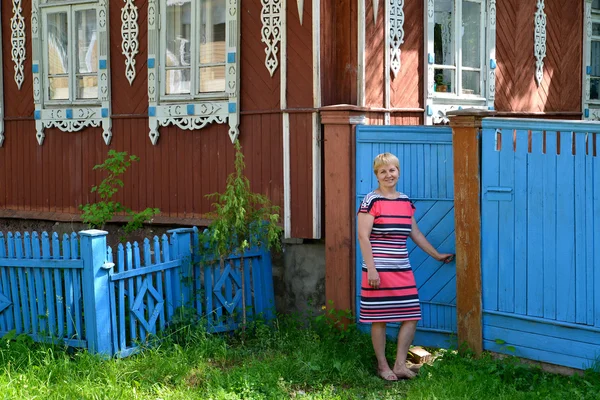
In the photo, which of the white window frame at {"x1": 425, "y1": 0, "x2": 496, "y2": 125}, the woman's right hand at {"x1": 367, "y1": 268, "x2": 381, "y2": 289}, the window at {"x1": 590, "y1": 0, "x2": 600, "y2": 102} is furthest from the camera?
the window at {"x1": 590, "y1": 0, "x2": 600, "y2": 102}

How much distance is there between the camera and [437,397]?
20.2ft

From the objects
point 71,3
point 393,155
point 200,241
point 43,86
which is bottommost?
point 200,241

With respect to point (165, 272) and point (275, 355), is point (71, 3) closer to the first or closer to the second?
point (165, 272)

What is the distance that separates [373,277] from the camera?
6.82m

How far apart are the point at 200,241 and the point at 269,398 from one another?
1.99 metres

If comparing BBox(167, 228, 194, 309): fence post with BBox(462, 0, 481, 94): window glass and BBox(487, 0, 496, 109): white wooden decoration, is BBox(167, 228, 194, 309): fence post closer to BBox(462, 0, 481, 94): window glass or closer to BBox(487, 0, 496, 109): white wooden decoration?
BBox(462, 0, 481, 94): window glass

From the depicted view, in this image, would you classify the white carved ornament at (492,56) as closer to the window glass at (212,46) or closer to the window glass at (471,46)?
the window glass at (471,46)

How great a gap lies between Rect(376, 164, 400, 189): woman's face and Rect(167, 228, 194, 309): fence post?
76.8 inches

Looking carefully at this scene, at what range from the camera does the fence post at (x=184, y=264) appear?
7.78 meters

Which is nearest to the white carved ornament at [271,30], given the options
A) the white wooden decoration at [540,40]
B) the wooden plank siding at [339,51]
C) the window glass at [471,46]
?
the wooden plank siding at [339,51]

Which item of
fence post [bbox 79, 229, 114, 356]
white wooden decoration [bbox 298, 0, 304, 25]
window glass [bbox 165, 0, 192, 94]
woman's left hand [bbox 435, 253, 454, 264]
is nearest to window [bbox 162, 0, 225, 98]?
window glass [bbox 165, 0, 192, 94]

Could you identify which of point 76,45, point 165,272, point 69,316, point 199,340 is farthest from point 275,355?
point 76,45

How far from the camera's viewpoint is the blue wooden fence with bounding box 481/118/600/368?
6.33 metres

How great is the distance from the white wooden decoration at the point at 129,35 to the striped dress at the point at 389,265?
4479 mm
